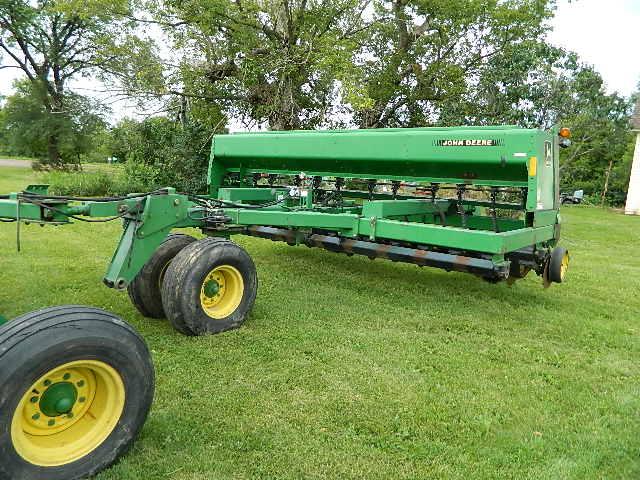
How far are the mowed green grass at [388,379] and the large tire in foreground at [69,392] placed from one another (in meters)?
0.18

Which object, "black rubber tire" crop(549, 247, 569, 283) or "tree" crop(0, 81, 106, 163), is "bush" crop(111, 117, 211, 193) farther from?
"tree" crop(0, 81, 106, 163)

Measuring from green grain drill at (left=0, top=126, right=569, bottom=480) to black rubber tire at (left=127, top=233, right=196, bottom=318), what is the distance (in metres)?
0.01

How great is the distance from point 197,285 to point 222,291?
427mm

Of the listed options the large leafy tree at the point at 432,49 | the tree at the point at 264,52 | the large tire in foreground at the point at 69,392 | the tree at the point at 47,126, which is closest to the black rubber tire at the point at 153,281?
the large tire in foreground at the point at 69,392

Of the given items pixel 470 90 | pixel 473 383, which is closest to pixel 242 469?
pixel 473 383

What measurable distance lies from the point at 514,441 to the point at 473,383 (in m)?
0.72

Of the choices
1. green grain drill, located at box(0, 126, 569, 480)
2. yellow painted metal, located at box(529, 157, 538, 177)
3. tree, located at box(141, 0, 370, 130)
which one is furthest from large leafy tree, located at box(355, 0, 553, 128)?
yellow painted metal, located at box(529, 157, 538, 177)

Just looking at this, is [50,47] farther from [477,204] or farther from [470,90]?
[477,204]

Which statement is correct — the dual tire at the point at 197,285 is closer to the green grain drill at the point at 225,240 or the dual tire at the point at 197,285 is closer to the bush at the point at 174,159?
the green grain drill at the point at 225,240

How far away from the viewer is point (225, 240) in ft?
14.4

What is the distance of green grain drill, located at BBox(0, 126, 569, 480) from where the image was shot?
2.31 meters

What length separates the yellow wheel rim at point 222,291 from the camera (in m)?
4.28

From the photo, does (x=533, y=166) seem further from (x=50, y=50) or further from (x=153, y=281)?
(x=50, y=50)

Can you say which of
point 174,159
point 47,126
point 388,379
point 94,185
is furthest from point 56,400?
point 47,126
